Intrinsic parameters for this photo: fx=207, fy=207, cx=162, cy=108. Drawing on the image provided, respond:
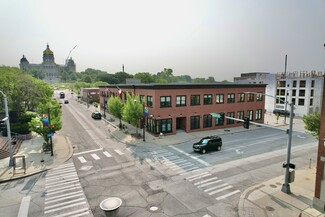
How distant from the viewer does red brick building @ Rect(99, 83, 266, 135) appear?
Result: 1331 inches

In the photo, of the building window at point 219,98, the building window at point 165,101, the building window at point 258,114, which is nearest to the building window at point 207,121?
the building window at point 219,98

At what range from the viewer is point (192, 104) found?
120 ft

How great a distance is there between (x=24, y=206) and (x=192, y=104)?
2787 centimetres

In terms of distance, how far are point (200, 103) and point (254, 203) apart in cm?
2424

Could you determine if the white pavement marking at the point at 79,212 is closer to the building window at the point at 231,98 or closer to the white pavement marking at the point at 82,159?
the white pavement marking at the point at 82,159

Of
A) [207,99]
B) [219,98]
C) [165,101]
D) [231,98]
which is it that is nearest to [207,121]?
[207,99]

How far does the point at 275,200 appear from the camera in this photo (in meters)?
14.6

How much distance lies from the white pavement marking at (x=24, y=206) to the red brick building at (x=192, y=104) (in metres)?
20.4

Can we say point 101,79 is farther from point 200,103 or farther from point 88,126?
point 200,103

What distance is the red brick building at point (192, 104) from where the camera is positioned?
33.8 m

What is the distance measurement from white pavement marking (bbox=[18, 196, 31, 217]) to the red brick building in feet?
67.0

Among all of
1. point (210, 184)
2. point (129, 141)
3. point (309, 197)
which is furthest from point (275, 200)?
point (129, 141)

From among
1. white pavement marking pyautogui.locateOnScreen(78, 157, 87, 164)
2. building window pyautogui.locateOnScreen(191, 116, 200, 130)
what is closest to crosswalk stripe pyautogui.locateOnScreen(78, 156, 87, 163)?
white pavement marking pyautogui.locateOnScreen(78, 157, 87, 164)

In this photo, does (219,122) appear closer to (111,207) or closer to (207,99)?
(207,99)
